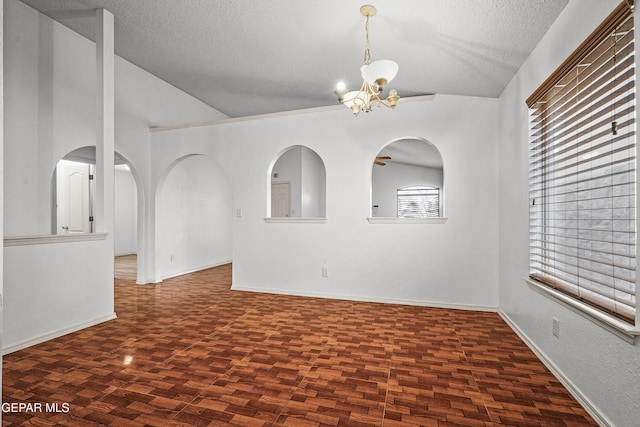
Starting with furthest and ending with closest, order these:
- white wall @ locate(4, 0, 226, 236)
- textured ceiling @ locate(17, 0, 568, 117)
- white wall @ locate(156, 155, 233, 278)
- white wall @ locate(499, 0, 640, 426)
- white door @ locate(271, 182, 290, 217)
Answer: white door @ locate(271, 182, 290, 217) → white wall @ locate(156, 155, 233, 278) → white wall @ locate(4, 0, 226, 236) → textured ceiling @ locate(17, 0, 568, 117) → white wall @ locate(499, 0, 640, 426)

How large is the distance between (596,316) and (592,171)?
873mm

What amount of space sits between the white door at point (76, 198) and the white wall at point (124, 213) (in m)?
2.40

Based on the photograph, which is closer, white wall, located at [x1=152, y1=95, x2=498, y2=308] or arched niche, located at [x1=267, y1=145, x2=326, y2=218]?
white wall, located at [x1=152, y1=95, x2=498, y2=308]

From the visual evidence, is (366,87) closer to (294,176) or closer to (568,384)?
(568,384)

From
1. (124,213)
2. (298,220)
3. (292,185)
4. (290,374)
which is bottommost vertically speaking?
(290,374)

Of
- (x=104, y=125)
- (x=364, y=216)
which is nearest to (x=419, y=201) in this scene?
(x=364, y=216)

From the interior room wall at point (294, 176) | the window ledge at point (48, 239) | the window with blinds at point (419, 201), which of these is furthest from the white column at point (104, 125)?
the window with blinds at point (419, 201)

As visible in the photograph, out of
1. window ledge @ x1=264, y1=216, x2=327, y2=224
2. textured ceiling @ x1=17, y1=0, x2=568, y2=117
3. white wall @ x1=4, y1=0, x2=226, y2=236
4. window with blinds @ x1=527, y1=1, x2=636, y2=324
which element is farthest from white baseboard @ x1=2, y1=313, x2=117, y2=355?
window with blinds @ x1=527, y1=1, x2=636, y2=324

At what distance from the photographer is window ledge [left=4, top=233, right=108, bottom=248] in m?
2.80

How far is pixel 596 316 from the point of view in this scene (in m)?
1.85

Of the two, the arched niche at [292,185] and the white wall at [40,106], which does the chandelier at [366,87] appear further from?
the arched niche at [292,185]

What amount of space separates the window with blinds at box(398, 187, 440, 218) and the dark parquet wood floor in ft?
21.5

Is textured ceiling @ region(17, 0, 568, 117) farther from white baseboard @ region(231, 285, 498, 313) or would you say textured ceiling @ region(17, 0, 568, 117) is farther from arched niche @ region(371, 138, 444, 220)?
arched niche @ region(371, 138, 444, 220)

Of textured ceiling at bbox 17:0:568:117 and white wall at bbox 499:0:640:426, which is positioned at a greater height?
textured ceiling at bbox 17:0:568:117
